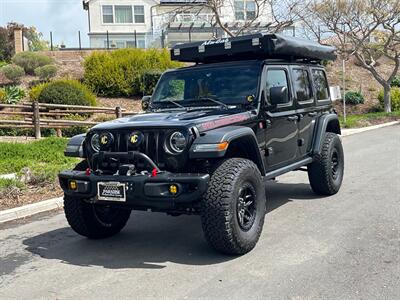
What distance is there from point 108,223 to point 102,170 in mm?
969

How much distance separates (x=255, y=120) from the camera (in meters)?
5.74

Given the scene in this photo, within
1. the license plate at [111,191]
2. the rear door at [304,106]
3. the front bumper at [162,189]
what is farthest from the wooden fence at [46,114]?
the front bumper at [162,189]

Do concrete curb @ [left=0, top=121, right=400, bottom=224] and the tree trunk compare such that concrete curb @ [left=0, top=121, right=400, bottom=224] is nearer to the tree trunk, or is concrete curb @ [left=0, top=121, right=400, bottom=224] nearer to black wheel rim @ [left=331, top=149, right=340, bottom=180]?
black wheel rim @ [left=331, top=149, right=340, bottom=180]

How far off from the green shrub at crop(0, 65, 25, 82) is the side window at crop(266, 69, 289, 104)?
67.5 feet

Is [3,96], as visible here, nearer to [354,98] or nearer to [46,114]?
[46,114]

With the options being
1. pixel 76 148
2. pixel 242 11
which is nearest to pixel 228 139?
pixel 76 148

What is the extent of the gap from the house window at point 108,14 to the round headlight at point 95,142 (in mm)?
39669

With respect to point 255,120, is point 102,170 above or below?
below

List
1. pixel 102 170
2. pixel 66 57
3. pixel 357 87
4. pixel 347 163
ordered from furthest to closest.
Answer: pixel 357 87, pixel 66 57, pixel 347 163, pixel 102 170

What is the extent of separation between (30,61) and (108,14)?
711 inches

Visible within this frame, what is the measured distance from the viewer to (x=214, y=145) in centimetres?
473

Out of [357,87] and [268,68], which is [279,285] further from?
[357,87]

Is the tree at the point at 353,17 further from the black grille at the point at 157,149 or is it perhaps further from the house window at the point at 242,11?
the black grille at the point at 157,149

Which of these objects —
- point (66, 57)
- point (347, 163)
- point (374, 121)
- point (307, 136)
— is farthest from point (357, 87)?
point (307, 136)
